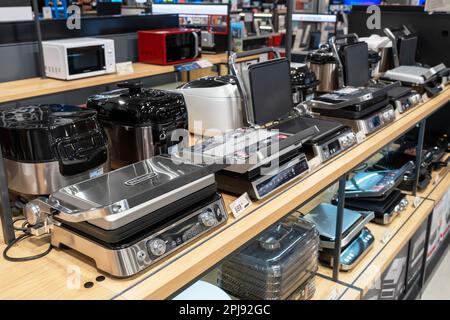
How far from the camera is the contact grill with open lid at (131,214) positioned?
0.89 metres

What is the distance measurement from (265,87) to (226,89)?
14cm

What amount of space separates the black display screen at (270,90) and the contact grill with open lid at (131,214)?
0.50 metres

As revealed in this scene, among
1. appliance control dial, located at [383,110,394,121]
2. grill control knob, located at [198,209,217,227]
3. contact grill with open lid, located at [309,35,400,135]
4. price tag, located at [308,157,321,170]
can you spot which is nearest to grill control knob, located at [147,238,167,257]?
grill control knob, located at [198,209,217,227]

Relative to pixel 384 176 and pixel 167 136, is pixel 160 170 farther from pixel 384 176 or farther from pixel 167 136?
→ pixel 384 176

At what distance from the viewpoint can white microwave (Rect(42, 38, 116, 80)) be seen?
8.86ft

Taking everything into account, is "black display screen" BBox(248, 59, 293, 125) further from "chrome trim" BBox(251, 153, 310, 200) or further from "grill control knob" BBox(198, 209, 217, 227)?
"grill control knob" BBox(198, 209, 217, 227)

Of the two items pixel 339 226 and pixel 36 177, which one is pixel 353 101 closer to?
pixel 339 226

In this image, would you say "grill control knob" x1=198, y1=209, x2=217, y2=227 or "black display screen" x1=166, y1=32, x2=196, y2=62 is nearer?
"grill control knob" x1=198, y1=209, x2=217, y2=227

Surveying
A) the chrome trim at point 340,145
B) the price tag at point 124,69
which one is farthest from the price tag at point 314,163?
the price tag at point 124,69

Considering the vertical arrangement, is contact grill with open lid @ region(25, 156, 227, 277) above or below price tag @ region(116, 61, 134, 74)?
below

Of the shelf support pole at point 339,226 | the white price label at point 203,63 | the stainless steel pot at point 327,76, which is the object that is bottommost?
the shelf support pole at point 339,226

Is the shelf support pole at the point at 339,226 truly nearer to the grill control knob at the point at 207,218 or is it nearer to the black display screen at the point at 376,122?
the black display screen at the point at 376,122

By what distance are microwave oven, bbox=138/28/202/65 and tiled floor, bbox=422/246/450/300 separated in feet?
7.65
